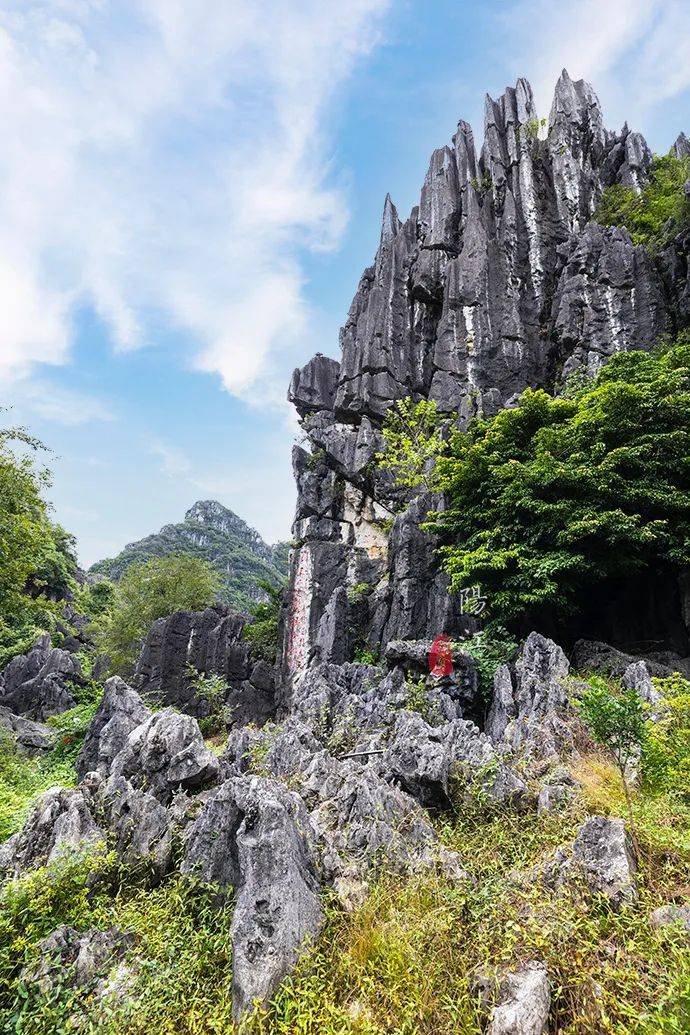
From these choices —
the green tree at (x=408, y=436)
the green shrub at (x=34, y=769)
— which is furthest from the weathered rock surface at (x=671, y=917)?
the green tree at (x=408, y=436)

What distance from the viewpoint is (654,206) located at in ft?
72.1

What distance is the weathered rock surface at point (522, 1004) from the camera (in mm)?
2678

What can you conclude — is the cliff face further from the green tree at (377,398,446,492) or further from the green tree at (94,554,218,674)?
the green tree at (94,554,218,674)

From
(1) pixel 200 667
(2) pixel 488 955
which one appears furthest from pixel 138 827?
(1) pixel 200 667

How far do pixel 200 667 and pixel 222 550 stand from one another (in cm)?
4715

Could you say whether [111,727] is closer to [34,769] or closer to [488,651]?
[34,769]

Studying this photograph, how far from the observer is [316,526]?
27859 mm

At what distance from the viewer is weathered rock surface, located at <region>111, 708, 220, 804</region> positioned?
5918mm

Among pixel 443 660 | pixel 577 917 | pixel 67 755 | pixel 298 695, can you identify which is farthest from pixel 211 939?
pixel 67 755

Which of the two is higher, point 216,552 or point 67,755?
point 216,552

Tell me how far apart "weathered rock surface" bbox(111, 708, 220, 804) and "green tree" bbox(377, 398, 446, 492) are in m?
11.9

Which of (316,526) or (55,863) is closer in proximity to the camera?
(55,863)

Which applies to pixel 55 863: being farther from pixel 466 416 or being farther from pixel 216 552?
pixel 216 552

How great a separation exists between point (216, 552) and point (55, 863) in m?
58.9
